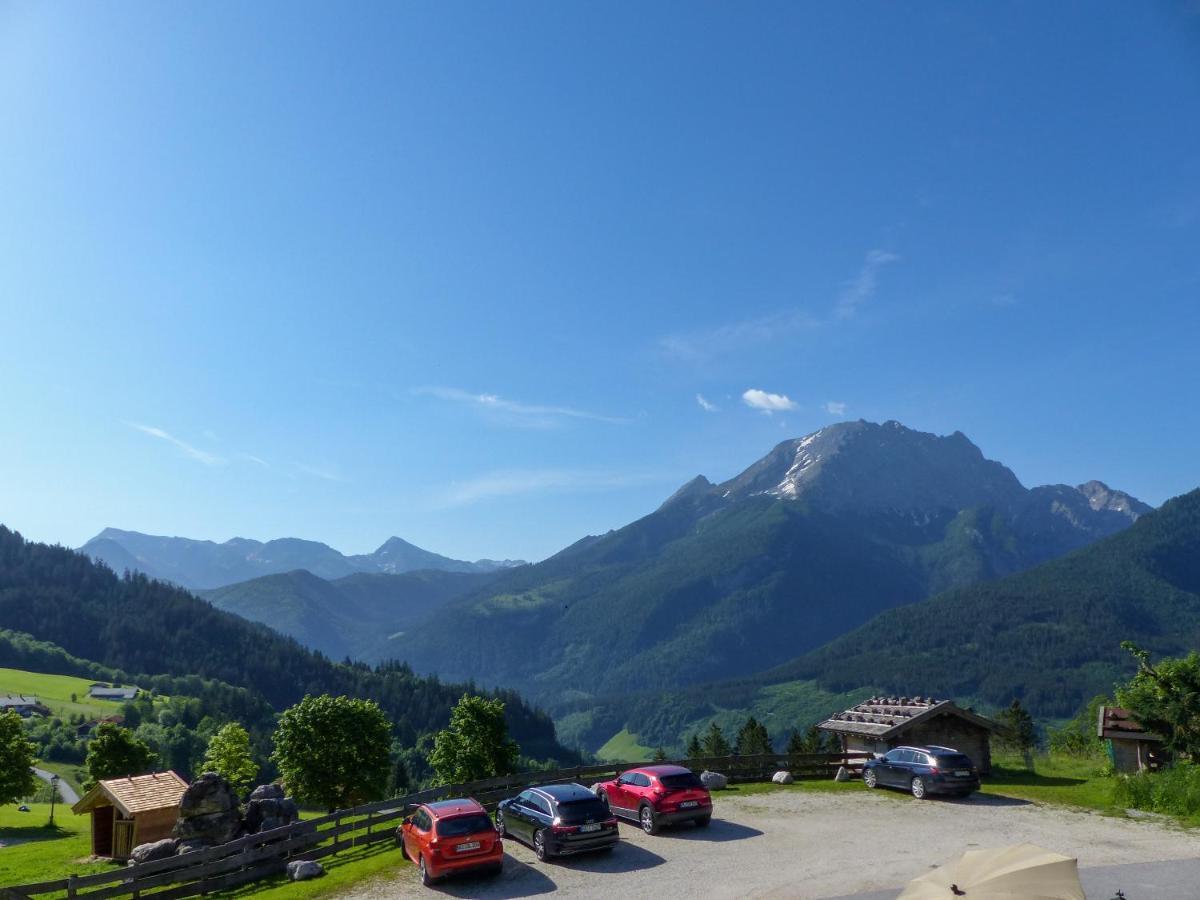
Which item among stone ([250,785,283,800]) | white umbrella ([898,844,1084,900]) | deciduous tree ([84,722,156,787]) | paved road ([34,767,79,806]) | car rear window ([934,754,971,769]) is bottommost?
paved road ([34,767,79,806])

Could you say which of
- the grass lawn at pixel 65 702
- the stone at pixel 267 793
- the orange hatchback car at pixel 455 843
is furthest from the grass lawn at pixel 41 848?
the grass lawn at pixel 65 702

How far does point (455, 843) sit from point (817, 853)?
443 inches

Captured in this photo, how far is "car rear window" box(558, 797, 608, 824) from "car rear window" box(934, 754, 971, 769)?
15.8m

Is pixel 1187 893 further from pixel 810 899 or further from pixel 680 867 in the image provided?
pixel 680 867

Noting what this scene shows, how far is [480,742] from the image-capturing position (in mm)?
48469

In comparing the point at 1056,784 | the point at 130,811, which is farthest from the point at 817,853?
the point at 130,811

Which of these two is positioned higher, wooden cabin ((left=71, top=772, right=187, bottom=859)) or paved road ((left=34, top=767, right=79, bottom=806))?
wooden cabin ((left=71, top=772, right=187, bottom=859))

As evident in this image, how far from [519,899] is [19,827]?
61.1 meters

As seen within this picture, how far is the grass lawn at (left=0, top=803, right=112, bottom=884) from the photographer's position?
3753 cm

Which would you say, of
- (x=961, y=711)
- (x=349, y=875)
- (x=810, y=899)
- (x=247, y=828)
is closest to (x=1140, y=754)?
(x=961, y=711)

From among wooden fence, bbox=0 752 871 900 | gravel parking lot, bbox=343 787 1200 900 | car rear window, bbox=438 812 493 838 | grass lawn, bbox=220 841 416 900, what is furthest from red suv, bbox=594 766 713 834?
grass lawn, bbox=220 841 416 900

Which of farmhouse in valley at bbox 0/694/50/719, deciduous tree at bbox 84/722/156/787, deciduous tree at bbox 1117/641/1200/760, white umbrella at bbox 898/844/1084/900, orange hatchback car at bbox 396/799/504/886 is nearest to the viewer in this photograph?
white umbrella at bbox 898/844/1084/900

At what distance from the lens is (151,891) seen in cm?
2683

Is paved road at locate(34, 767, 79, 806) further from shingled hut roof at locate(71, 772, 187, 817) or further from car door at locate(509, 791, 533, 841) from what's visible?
car door at locate(509, 791, 533, 841)
